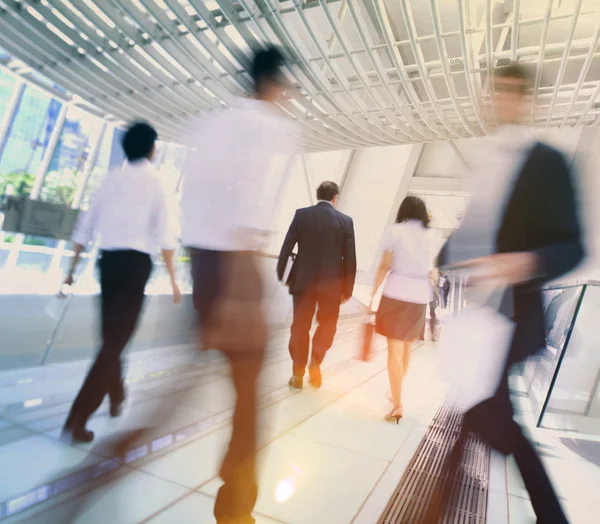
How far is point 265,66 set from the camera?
1.37 metres

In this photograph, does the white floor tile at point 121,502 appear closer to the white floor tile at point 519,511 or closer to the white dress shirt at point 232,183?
the white dress shirt at point 232,183

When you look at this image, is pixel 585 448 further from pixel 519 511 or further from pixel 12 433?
pixel 12 433

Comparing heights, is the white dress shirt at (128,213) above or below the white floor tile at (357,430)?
above

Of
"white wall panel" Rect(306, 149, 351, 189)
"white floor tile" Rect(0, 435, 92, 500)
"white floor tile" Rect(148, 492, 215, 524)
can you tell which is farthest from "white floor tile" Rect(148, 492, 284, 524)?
"white wall panel" Rect(306, 149, 351, 189)

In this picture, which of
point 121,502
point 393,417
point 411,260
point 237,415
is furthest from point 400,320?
point 121,502

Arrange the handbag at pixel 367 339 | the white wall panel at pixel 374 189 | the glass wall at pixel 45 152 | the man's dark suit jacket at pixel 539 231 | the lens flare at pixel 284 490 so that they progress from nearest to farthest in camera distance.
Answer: the man's dark suit jacket at pixel 539 231, the lens flare at pixel 284 490, the handbag at pixel 367 339, the glass wall at pixel 45 152, the white wall panel at pixel 374 189

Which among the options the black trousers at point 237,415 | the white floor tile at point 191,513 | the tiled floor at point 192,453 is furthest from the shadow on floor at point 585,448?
the black trousers at point 237,415

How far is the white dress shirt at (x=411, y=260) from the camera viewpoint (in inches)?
102

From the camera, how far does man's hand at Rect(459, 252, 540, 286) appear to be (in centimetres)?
112

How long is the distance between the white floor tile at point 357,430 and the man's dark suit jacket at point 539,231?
3.83 ft

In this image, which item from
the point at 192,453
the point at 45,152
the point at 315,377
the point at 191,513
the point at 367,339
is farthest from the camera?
the point at 45,152

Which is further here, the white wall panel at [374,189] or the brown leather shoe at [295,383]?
the white wall panel at [374,189]

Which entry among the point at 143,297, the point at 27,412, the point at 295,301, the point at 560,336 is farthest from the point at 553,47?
the point at 27,412

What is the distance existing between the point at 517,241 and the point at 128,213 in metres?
1.55
